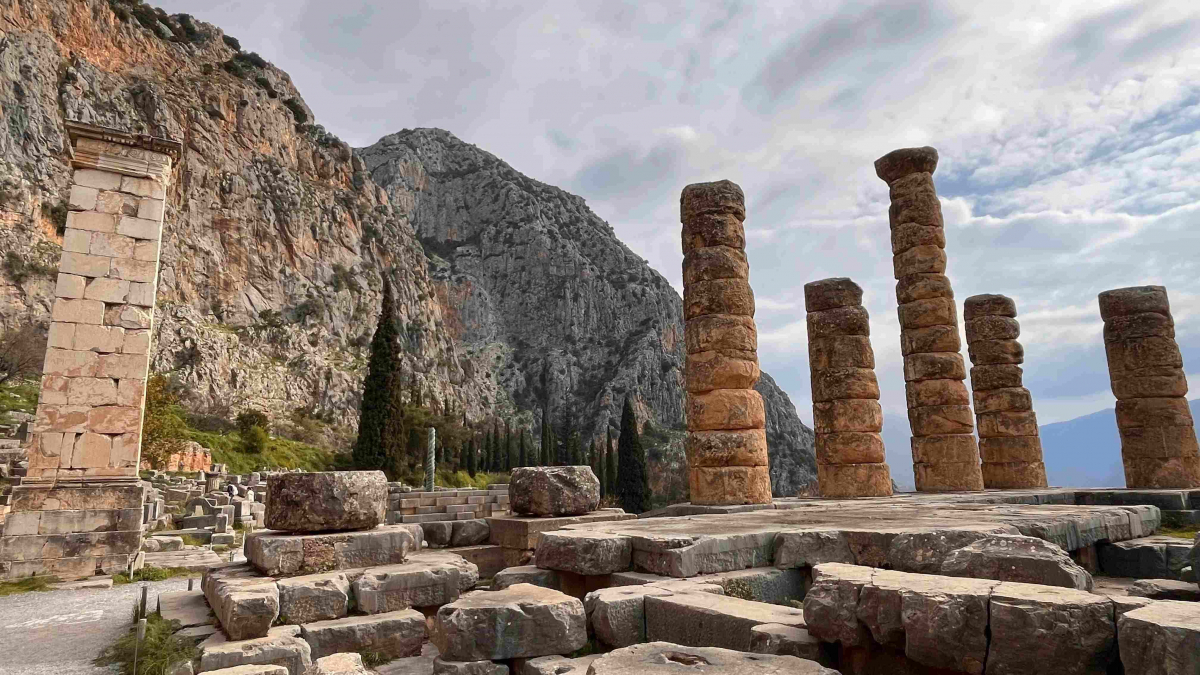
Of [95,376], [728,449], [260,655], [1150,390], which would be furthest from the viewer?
[1150,390]

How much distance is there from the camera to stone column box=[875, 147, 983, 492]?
1566 cm

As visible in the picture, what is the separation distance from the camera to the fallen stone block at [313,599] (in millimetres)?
5473

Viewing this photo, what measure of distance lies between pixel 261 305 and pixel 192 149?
17259 mm

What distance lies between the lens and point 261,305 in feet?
220

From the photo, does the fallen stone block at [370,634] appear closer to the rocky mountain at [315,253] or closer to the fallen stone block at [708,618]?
the fallen stone block at [708,618]

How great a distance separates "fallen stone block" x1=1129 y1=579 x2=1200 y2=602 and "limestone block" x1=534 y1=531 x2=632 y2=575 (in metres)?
3.94

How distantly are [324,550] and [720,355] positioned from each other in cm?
888

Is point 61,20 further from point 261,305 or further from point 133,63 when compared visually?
point 261,305

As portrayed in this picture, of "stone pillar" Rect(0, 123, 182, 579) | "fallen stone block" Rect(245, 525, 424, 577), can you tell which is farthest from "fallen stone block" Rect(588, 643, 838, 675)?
"stone pillar" Rect(0, 123, 182, 579)

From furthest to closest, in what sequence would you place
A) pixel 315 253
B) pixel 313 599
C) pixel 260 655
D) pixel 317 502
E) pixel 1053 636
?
1. pixel 315 253
2. pixel 317 502
3. pixel 313 599
4. pixel 260 655
5. pixel 1053 636

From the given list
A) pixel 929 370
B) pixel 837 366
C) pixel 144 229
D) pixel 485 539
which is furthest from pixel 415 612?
pixel 929 370

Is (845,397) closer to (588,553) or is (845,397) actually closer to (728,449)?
(728,449)

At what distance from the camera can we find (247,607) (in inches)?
198

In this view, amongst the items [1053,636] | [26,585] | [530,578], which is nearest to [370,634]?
[530,578]
